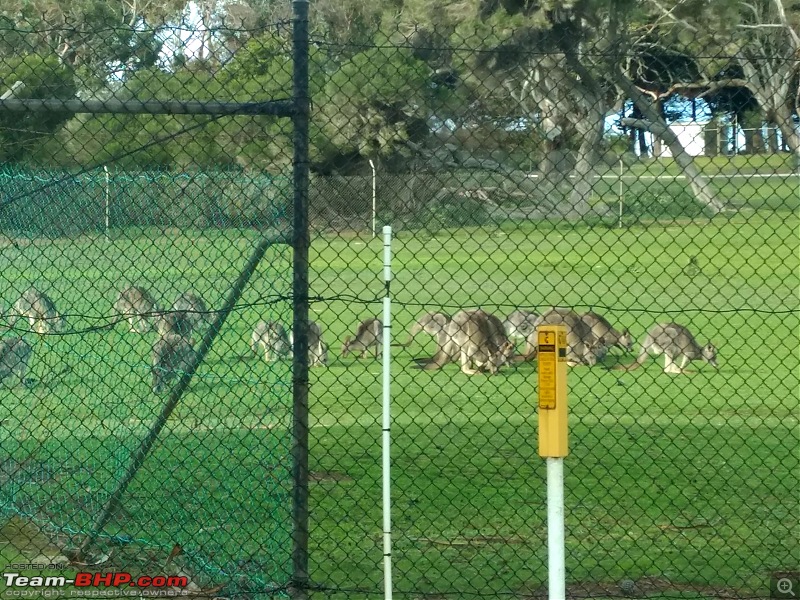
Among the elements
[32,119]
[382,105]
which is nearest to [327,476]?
[382,105]

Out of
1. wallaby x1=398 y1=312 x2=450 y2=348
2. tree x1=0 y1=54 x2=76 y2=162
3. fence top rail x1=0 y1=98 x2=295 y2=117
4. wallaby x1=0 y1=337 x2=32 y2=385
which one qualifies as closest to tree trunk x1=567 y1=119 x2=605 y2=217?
fence top rail x1=0 y1=98 x2=295 y2=117

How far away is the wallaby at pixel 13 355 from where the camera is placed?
7.13 meters

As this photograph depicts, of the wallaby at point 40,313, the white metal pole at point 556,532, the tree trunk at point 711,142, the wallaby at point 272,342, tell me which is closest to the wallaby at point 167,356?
the wallaby at point 272,342

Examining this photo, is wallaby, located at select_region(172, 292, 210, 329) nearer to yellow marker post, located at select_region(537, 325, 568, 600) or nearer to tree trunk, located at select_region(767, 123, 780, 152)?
yellow marker post, located at select_region(537, 325, 568, 600)

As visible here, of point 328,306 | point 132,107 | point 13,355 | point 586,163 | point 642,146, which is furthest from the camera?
point 13,355

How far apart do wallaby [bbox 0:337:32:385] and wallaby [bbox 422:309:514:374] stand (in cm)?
438

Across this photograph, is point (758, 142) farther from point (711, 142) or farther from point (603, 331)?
point (603, 331)

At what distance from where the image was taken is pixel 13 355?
8.23 m

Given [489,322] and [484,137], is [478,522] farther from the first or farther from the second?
[489,322]

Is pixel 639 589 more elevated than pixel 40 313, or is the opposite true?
pixel 40 313

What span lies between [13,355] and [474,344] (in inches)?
192

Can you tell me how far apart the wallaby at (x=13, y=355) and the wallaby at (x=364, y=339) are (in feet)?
16.2

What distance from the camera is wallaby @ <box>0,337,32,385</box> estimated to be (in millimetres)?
7129

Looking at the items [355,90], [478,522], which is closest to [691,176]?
[355,90]
